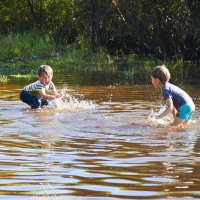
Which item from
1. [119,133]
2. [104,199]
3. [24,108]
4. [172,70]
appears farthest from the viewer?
[172,70]

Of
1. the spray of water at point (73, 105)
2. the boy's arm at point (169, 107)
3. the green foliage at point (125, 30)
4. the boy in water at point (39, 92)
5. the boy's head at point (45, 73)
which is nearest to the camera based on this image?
the boy's arm at point (169, 107)

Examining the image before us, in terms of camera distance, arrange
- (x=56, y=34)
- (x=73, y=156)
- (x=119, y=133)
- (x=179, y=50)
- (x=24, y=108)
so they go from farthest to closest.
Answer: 1. (x=56, y=34)
2. (x=179, y=50)
3. (x=24, y=108)
4. (x=119, y=133)
5. (x=73, y=156)

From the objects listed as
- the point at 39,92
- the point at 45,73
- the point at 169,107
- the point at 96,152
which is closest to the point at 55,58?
the point at 39,92

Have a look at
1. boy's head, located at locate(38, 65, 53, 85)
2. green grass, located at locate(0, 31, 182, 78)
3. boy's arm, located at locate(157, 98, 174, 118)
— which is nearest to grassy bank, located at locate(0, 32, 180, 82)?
green grass, located at locate(0, 31, 182, 78)

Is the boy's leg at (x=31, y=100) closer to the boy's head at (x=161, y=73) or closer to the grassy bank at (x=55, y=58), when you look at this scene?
the boy's head at (x=161, y=73)

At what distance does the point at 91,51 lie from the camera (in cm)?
3102

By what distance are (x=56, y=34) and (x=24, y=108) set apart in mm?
20691

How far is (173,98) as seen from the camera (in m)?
11.7

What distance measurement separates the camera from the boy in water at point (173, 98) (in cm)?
1135

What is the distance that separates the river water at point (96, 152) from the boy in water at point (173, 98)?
19cm

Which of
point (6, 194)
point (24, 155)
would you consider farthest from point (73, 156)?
point (6, 194)

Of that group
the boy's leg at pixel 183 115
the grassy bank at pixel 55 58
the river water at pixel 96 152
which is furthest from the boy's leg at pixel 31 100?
the grassy bank at pixel 55 58

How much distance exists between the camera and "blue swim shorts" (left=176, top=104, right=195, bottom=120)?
11484 millimetres

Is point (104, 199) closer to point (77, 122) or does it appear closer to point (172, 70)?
point (77, 122)
